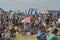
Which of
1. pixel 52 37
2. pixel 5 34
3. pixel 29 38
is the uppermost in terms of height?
pixel 52 37

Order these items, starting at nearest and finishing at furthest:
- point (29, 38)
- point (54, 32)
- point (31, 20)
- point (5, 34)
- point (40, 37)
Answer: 1. point (54, 32)
2. point (40, 37)
3. point (5, 34)
4. point (29, 38)
5. point (31, 20)

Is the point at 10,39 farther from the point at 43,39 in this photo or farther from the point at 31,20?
the point at 31,20

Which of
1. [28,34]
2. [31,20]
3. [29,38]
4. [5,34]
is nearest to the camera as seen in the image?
[5,34]

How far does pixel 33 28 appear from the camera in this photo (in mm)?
19188

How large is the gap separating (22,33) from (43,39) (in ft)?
32.0

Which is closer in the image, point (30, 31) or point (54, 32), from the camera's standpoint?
point (54, 32)

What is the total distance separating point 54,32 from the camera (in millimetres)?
6961

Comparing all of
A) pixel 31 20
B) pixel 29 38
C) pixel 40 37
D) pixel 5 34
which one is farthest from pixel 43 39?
pixel 31 20

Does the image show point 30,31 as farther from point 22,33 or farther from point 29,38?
point 29,38

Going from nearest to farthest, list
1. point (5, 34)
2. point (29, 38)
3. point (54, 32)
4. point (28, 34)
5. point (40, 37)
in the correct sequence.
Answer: point (54, 32) → point (40, 37) → point (5, 34) → point (29, 38) → point (28, 34)

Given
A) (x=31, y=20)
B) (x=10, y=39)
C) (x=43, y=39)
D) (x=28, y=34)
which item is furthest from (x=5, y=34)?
(x=31, y=20)

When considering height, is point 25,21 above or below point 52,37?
below

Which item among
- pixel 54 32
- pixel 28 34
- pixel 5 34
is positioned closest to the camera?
pixel 54 32

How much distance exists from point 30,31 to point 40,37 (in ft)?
33.3
